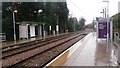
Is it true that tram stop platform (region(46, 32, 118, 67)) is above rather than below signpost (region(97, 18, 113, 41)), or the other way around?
below

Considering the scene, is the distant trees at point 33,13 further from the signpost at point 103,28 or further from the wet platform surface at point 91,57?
the wet platform surface at point 91,57

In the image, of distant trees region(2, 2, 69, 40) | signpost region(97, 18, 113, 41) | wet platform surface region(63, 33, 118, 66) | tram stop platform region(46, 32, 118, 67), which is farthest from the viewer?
distant trees region(2, 2, 69, 40)

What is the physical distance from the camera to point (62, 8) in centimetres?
7506

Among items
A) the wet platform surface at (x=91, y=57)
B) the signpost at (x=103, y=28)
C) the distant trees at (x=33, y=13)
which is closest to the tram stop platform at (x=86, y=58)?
the wet platform surface at (x=91, y=57)

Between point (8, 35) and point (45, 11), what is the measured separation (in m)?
24.0

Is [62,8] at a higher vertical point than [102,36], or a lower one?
higher

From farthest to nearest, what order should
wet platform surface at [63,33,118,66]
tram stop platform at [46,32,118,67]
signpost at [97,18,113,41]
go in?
signpost at [97,18,113,41], wet platform surface at [63,33,118,66], tram stop platform at [46,32,118,67]

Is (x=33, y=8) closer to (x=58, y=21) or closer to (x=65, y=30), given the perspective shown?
(x=58, y=21)

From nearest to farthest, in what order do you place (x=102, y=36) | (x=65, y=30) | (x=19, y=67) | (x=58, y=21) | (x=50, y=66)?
1. (x=50, y=66)
2. (x=19, y=67)
3. (x=102, y=36)
4. (x=58, y=21)
5. (x=65, y=30)

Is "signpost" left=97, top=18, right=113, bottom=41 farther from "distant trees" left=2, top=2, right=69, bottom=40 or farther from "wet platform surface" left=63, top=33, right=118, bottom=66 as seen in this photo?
"distant trees" left=2, top=2, right=69, bottom=40

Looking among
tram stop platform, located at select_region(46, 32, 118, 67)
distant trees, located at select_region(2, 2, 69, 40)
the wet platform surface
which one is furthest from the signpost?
distant trees, located at select_region(2, 2, 69, 40)

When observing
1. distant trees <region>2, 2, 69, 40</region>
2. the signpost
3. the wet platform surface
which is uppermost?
distant trees <region>2, 2, 69, 40</region>

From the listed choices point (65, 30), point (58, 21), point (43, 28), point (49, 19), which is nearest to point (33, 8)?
point (43, 28)

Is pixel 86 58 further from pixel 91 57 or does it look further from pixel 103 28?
pixel 103 28
